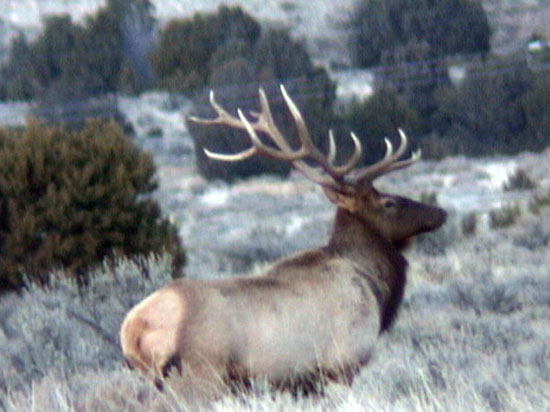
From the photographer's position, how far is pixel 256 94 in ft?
105

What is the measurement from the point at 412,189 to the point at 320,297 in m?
18.8

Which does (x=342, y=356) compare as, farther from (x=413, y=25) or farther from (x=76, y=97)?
(x=413, y=25)

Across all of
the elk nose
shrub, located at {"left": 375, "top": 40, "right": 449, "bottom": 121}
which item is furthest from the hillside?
the elk nose

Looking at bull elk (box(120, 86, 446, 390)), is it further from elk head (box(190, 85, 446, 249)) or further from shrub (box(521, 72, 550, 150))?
shrub (box(521, 72, 550, 150))

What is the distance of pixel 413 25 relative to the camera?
39469 mm

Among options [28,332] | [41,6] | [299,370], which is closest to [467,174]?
Answer: [28,332]

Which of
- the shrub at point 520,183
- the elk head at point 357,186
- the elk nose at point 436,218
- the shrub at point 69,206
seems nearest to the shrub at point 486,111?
the shrub at point 520,183

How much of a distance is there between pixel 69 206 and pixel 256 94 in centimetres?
2080

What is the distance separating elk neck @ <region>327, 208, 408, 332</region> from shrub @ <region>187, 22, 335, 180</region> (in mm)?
20842

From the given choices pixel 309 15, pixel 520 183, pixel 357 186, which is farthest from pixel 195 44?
pixel 357 186

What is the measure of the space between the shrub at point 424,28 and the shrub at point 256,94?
10.8ft

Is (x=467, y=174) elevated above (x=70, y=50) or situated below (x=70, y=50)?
below

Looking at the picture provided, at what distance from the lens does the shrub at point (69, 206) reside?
11383 millimetres

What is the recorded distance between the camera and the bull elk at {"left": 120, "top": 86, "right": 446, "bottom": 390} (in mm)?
6516
